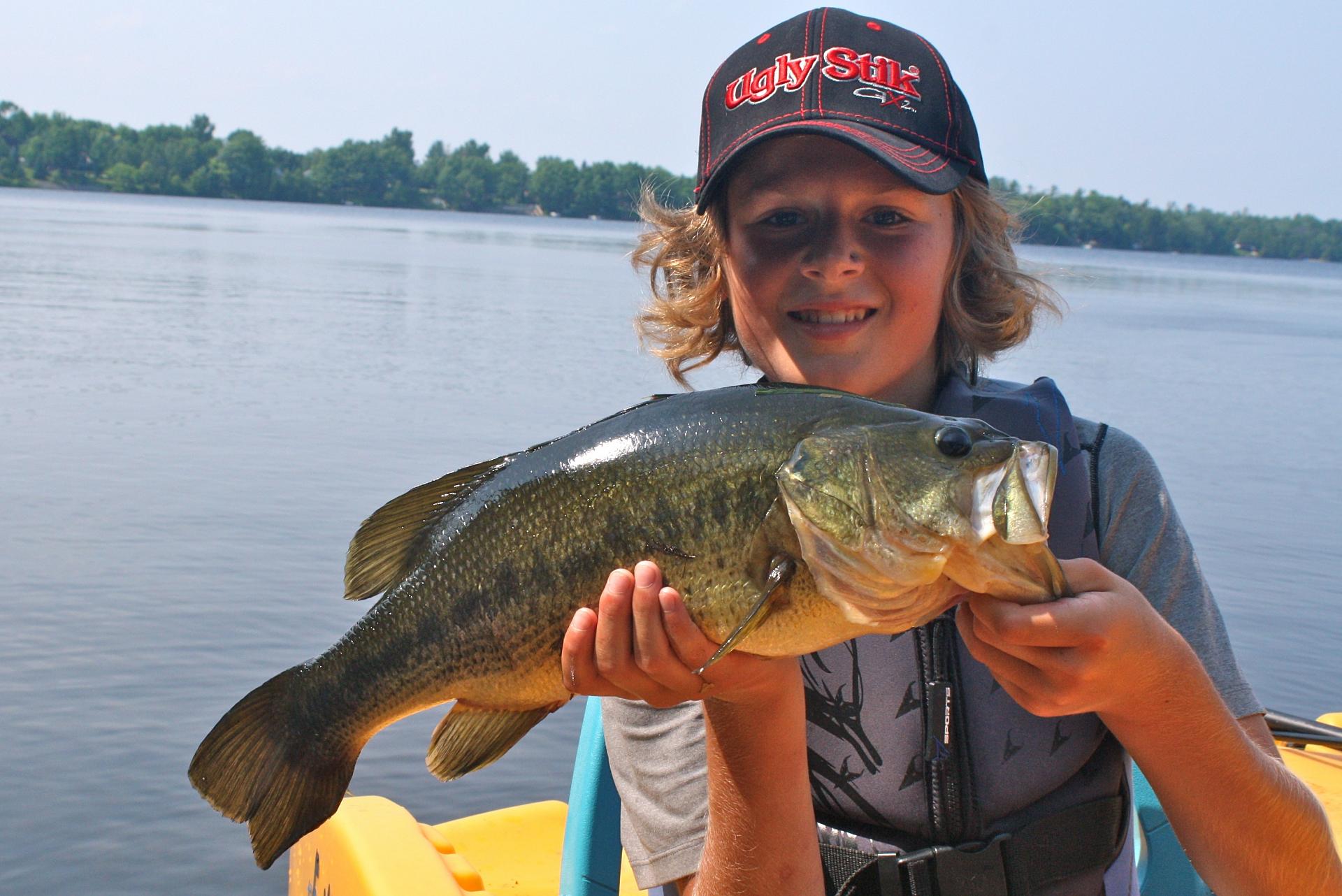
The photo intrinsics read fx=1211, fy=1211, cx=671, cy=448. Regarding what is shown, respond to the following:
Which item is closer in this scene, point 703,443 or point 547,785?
point 703,443

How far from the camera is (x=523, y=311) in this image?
2594cm

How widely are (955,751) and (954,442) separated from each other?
2.71 ft

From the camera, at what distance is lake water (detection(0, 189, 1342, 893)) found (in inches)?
258

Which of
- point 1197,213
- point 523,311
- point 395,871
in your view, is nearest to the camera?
point 395,871

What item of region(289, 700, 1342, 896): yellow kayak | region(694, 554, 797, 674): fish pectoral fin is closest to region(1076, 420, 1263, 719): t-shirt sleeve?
region(694, 554, 797, 674): fish pectoral fin

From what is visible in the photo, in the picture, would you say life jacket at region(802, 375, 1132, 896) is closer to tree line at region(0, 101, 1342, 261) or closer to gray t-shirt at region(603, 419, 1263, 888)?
gray t-shirt at region(603, 419, 1263, 888)

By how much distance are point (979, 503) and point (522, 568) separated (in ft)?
2.64

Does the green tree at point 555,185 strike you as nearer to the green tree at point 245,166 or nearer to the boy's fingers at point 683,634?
the green tree at point 245,166

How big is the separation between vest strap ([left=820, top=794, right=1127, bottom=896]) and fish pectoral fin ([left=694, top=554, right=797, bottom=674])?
0.78m

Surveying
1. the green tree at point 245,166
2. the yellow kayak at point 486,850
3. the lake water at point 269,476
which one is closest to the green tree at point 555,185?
the green tree at point 245,166

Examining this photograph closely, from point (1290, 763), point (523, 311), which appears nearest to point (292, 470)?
point (1290, 763)

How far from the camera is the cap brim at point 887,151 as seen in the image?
→ 254cm

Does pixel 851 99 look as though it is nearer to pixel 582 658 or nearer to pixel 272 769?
pixel 582 658

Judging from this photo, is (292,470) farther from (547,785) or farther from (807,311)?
(807,311)
